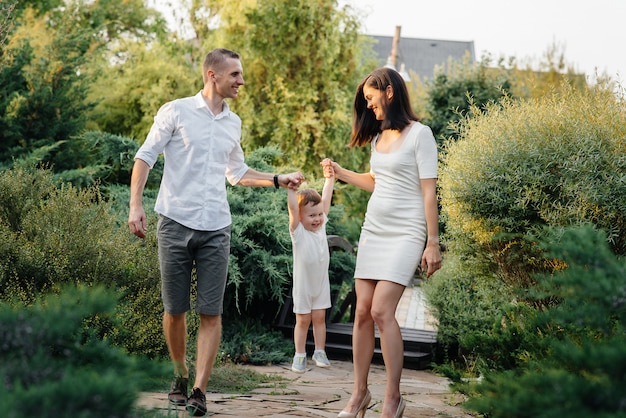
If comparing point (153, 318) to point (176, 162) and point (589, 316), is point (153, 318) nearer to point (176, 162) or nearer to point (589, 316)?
point (176, 162)

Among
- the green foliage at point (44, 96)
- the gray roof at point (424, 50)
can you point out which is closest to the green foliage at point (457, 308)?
the green foliage at point (44, 96)

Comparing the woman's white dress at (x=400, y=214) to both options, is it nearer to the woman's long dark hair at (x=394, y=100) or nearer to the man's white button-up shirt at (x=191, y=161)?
the woman's long dark hair at (x=394, y=100)

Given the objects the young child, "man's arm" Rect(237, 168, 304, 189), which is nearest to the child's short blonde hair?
the young child

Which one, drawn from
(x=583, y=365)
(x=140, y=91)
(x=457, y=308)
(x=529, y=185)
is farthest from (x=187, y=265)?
(x=140, y=91)

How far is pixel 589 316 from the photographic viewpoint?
2154 millimetres

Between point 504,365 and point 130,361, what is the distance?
2.59m

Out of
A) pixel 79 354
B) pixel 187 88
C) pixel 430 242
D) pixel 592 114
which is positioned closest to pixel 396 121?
pixel 430 242

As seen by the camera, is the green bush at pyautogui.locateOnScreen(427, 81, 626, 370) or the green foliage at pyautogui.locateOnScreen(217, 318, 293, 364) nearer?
the green bush at pyautogui.locateOnScreen(427, 81, 626, 370)

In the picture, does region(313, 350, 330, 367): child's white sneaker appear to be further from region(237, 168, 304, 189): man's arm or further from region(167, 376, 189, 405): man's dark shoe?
region(167, 376, 189, 405): man's dark shoe

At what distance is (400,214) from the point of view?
4.15 metres

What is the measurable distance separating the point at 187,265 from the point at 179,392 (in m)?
0.74

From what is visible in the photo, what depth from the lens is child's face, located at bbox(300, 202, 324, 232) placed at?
21.1ft

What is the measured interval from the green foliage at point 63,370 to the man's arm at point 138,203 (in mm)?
1687

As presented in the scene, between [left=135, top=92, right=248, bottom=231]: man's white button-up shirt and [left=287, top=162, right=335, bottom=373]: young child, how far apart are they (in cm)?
203
